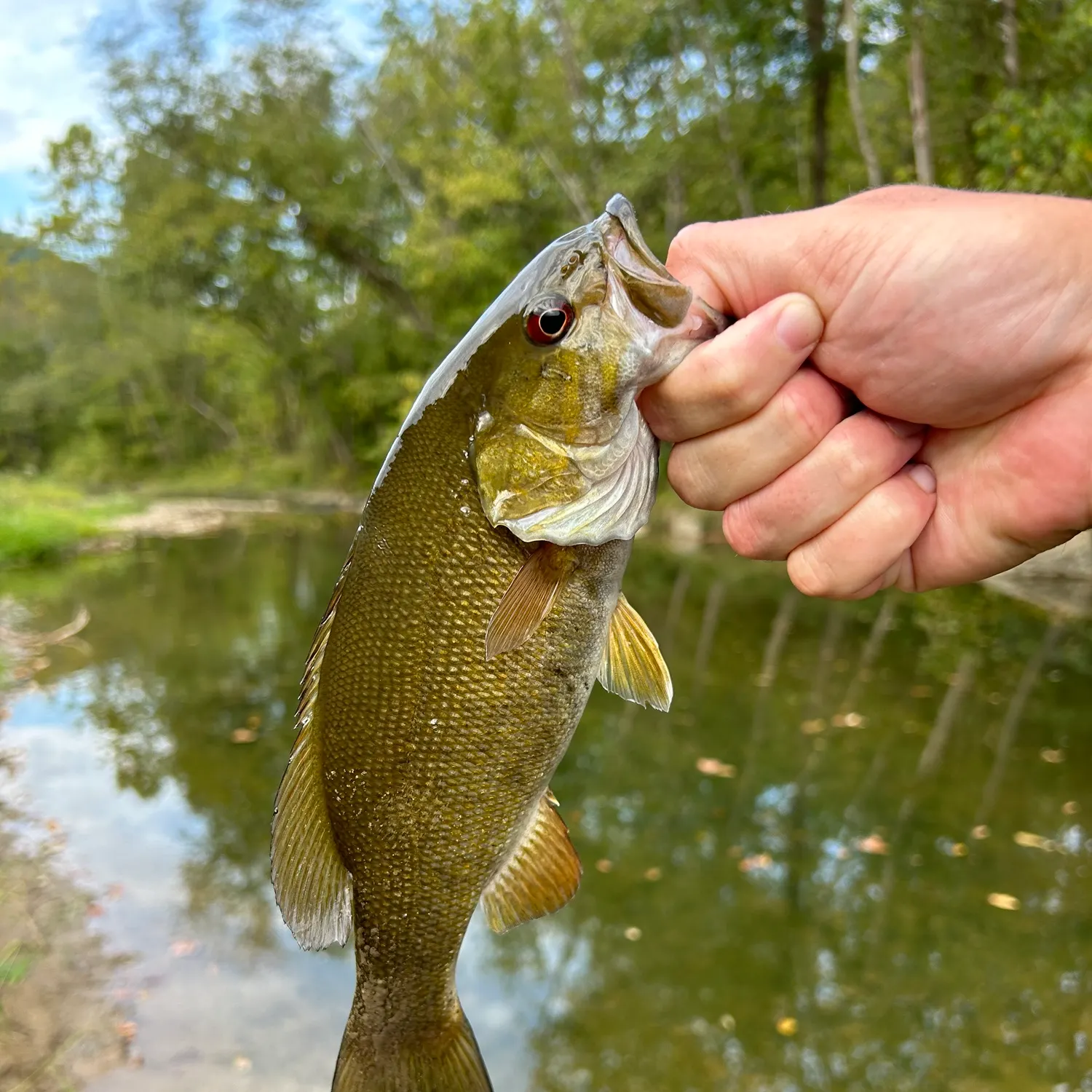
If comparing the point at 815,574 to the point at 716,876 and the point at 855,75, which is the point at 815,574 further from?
the point at 855,75

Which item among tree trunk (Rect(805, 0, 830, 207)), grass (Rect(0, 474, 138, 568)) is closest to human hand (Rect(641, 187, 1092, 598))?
tree trunk (Rect(805, 0, 830, 207))

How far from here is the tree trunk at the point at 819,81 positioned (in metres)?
13.6

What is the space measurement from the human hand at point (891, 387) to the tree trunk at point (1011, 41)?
452 inches

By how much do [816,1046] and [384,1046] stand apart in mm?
2681

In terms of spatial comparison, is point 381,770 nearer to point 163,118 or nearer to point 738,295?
point 738,295

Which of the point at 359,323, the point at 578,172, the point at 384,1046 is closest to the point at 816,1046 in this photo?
the point at 384,1046

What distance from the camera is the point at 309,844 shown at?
171cm

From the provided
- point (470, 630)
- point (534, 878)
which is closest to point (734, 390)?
point (470, 630)

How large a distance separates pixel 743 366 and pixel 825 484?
381 millimetres

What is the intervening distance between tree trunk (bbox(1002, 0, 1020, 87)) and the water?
7.20 m

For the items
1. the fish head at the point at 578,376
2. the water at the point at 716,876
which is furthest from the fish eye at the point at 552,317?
the water at the point at 716,876

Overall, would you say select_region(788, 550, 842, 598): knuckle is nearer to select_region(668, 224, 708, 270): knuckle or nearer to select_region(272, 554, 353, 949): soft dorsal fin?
select_region(668, 224, 708, 270): knuckle

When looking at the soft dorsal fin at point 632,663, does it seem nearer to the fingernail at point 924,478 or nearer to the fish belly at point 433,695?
the fish belly at point 433,695

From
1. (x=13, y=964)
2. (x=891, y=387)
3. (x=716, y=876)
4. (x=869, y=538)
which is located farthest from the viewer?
(x=716, y=876)
